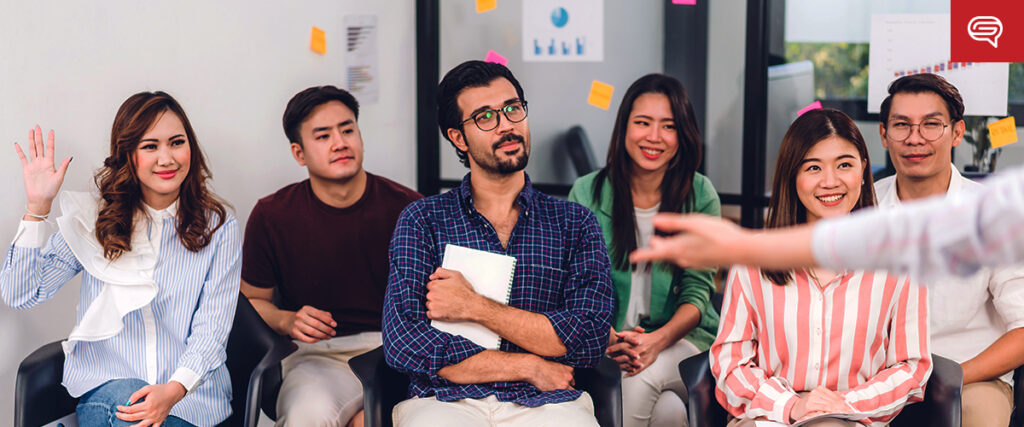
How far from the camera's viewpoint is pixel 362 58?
349 centimetres

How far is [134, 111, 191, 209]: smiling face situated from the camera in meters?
2.15

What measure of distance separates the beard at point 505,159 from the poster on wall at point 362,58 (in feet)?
4.27

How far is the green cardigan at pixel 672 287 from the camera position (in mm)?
2658

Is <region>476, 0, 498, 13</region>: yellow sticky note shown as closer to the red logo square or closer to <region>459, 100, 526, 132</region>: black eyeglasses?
<region>459, 100, 526, 132</region>: black eyeglasses

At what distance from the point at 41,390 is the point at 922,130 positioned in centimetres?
231

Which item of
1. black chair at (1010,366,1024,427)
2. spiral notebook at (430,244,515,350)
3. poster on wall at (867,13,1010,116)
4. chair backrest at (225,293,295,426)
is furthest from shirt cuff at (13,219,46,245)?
poster on wall at (867,13,1010,116)

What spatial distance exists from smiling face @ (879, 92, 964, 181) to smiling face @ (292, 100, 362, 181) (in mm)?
1547

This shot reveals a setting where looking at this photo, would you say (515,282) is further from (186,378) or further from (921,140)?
(921,140)

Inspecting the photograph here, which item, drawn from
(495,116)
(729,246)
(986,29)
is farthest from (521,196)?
(986,29)

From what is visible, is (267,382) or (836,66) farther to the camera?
(836,66)

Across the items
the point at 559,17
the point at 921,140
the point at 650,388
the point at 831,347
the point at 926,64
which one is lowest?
the point at 650,388

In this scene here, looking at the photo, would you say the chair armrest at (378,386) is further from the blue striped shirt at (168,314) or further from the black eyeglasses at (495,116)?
the black eyeglasses at (495,116)

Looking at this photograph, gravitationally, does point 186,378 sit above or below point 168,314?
below

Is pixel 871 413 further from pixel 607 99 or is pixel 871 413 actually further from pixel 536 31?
pixel 536 31
